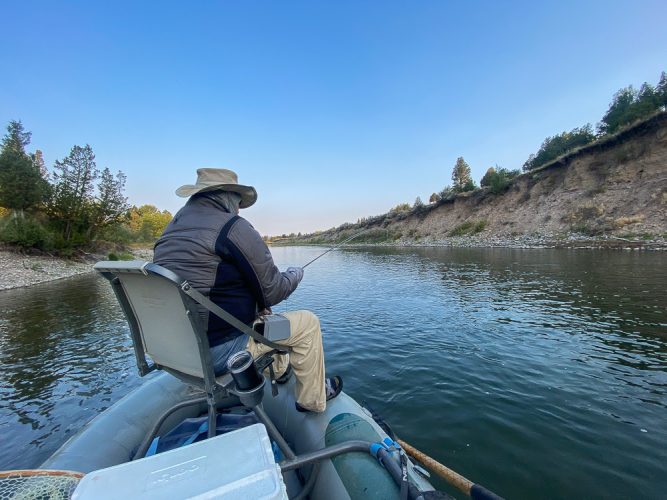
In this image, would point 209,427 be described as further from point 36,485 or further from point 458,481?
point 458,481

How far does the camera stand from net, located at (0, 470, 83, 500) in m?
1.36

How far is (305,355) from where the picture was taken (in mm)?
2734

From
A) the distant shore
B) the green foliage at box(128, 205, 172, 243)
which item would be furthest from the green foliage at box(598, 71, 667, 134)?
the green foliage at box(128, 205, 172, 243)

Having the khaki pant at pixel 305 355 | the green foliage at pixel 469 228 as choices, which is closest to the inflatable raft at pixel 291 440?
the khaki pant at pixel 305 355

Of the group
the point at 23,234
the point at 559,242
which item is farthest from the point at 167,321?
the point at 23,234

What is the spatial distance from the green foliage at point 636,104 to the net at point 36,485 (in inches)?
2105

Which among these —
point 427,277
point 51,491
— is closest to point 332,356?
point 51,491

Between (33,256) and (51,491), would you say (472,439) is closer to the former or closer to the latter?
(51,491)

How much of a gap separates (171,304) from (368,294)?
12.9 m

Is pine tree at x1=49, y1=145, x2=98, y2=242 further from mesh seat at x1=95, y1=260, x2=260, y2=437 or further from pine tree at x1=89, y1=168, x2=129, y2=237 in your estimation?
mesh seat at x1=95, y1=260, x2=260, y2=437

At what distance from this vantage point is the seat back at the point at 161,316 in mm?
2037

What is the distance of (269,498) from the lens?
1.19 m

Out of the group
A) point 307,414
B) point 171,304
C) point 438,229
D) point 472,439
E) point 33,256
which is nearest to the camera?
point 171,304

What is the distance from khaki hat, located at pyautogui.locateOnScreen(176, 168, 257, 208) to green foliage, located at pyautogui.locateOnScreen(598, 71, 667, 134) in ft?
170
